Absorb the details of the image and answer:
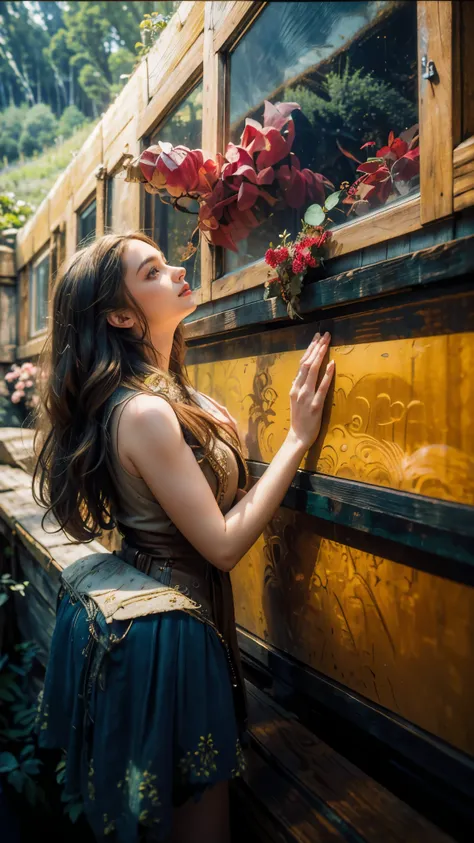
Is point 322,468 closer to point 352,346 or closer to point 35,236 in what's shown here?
point 352,346

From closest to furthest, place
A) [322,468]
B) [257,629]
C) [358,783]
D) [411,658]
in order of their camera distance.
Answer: [411,658]
[358,783]
[322,468]
[257,629]

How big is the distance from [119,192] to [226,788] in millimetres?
3468

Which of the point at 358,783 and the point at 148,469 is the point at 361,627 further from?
the point at 148,469

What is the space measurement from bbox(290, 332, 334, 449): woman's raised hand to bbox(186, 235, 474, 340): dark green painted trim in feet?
0.40

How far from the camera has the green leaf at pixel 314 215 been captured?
A: 69.8 inches

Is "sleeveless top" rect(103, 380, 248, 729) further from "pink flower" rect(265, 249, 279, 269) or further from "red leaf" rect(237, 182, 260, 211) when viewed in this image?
"red leaf" rect(237, 182, 260, 211)

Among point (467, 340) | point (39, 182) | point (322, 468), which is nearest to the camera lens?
point (467, 340)

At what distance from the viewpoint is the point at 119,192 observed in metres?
3.87

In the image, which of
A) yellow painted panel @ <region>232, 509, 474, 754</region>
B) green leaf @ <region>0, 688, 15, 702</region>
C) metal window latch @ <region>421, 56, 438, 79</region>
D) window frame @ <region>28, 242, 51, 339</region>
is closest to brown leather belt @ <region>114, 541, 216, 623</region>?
yellow painted panel @ <region>232, 509, 474, 754</region>

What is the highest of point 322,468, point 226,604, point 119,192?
point 119,192

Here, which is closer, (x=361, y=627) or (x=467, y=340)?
(x=467, y=340)

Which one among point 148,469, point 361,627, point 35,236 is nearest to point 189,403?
point 148,469

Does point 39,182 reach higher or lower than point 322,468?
higher

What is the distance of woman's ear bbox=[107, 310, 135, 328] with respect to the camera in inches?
74.9
